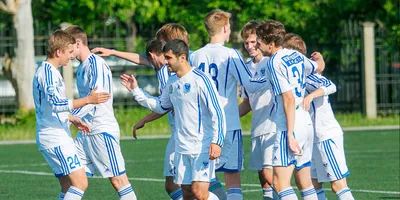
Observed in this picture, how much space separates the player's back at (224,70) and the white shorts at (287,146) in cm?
67

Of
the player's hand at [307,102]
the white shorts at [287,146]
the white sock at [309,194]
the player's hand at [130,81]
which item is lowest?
the white sock at [309,194]

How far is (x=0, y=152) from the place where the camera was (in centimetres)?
2000

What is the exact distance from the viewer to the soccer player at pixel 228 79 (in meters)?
9.55

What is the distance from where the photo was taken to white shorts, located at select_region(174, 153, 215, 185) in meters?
8.73

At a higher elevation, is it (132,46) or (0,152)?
(132,46)

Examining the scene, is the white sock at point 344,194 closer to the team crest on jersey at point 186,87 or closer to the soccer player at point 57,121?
the team crest on jersey at point 186,87

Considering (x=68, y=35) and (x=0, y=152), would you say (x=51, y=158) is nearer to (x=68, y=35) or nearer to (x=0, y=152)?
(x=68, y=35)

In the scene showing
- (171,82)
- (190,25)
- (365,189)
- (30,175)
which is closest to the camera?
(171,82)

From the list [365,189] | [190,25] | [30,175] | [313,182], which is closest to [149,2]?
[190,25]

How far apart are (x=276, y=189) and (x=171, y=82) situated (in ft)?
4.40

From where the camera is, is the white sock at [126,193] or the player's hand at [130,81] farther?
→ the white sock at [126,193]

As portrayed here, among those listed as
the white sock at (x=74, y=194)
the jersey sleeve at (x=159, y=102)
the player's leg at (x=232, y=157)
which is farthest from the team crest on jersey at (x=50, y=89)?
the player's leg at (x=232, y=157)

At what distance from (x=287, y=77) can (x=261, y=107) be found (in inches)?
38.2

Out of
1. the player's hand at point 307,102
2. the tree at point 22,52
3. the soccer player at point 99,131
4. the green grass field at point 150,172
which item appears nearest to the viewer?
the player's hand at point 307,102
